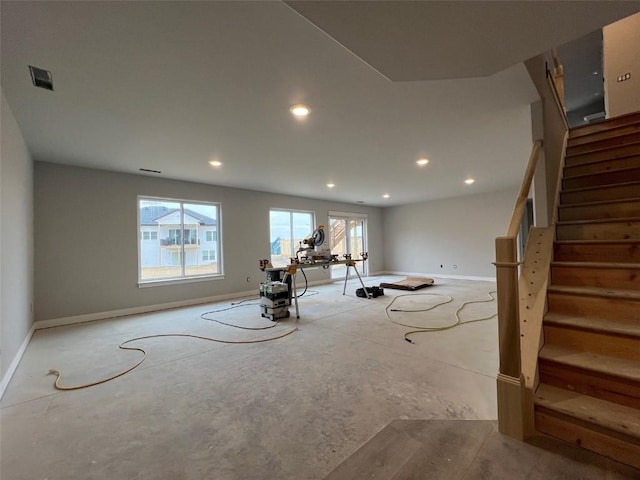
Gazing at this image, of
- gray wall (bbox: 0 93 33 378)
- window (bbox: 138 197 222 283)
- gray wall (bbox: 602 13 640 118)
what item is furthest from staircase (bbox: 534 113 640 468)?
window (bbox: 138 197 222 283)

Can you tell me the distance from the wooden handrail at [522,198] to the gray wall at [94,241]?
5.42 m

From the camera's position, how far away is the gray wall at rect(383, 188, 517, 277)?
766 centimetres

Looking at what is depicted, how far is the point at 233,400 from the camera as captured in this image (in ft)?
6.81

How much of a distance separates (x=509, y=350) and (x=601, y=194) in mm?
2302

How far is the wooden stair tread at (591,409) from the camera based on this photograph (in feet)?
4.42

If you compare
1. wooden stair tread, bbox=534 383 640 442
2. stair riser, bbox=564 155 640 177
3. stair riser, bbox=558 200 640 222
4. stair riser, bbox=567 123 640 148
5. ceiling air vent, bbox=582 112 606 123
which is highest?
ceiling air vent, bbox=582 112 606 123

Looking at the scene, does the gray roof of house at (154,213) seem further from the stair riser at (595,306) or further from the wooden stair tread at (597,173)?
the wooden stair tread at (597,173)

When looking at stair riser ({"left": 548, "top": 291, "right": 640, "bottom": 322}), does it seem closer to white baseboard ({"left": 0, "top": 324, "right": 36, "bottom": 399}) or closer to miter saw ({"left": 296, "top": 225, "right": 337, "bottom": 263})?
miter saw ({"left": 296, "top": 225, "right": 337, "bottom": 263})

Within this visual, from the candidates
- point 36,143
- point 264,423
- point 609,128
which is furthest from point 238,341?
point 609,128

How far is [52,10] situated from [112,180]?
12.7 ft

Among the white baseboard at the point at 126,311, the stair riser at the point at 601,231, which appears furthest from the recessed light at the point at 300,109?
the white baseboard at the point at 126,311

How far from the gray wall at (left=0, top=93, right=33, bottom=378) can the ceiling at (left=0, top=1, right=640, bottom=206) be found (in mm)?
294

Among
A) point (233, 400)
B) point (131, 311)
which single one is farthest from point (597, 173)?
point (131, 311)

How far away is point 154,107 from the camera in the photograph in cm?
263
